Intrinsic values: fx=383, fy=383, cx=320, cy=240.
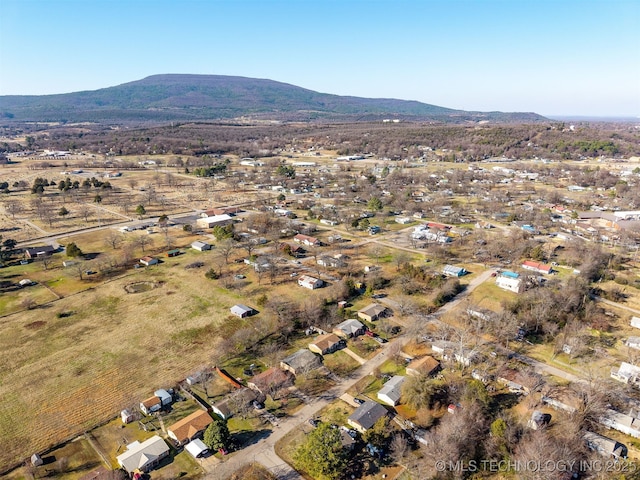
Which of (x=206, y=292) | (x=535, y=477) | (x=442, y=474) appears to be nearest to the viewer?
(x=535, y=477)

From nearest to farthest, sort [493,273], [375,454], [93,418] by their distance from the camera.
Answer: [375,454] → [93,418] → [493,273]

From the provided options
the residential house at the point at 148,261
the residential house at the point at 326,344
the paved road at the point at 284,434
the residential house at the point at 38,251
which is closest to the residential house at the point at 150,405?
the paved road at the point at 284,434

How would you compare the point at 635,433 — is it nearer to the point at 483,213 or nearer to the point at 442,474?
the point at 442,474

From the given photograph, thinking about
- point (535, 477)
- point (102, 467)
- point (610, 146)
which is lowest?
point (102, 467)

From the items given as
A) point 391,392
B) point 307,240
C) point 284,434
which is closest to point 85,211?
point 307,240

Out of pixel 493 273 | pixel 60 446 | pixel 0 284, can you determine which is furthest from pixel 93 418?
pixel 493 273

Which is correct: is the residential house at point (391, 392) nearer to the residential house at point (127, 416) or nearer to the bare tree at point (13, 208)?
the residential house at point (127, 416)

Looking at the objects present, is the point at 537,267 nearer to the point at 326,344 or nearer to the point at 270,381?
the point at 326,344
